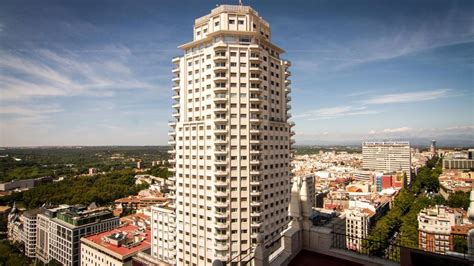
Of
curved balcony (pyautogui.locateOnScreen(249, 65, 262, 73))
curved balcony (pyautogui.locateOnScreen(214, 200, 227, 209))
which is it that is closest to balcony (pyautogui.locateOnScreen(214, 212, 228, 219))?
curved balcony (pyautogui.locateOnScreen(214, 200, 227, 209))

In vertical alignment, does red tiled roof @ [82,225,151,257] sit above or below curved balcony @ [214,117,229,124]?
below

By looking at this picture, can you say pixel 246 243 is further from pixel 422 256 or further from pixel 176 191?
pixel 422 256

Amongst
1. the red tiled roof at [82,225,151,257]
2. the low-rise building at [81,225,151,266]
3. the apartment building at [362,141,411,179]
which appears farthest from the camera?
the apartment building at [362,141,411,179]

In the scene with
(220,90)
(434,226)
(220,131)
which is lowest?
(434,226)

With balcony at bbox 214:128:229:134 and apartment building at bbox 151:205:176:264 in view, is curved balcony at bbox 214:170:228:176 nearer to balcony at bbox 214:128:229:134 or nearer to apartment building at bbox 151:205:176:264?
balcony at bbox 214:128:229:134

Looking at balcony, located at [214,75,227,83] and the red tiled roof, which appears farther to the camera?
the red tiled roof

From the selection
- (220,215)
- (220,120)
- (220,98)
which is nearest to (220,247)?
(220,215)

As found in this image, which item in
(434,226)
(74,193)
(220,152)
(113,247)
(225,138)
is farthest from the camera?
(74,193)

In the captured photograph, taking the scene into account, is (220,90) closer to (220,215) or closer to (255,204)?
(255,204)
